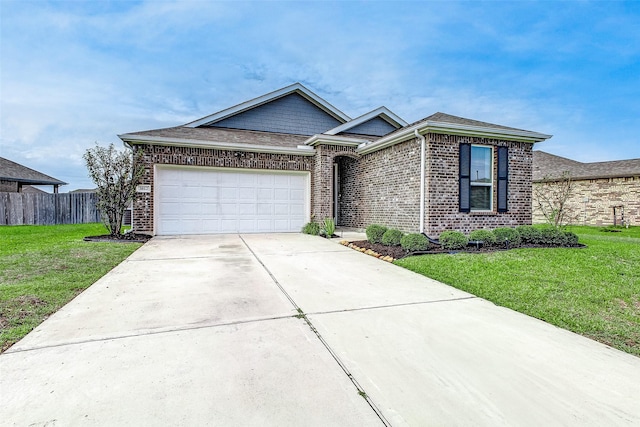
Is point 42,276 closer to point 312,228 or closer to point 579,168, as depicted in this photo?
point 312,228

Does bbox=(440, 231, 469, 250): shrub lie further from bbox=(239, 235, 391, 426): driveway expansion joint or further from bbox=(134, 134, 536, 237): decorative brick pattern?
bbox=(239, 235, 391, 426): driveway expansion joint

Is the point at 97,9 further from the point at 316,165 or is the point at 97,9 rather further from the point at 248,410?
the point at 248,410

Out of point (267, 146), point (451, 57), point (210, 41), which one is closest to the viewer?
point (267, 146)

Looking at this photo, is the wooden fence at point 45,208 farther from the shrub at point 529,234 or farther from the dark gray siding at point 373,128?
the shrub at point 529,234

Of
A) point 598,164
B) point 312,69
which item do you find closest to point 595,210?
point 598,164

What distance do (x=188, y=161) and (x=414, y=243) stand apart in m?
7.58

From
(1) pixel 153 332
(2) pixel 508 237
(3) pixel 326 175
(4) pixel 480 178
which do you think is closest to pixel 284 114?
(3) pixel 326 175

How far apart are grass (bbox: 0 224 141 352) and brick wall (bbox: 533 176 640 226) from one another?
60.1 ft

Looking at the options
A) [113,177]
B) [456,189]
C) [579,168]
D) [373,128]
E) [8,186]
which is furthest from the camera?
[579,168]

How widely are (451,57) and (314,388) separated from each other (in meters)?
17.9

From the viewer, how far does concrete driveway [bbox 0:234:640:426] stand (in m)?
1.81

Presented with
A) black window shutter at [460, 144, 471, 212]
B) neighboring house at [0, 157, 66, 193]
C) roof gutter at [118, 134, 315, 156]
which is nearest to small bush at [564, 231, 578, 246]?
black window shutter at [460, 144, 471, 212]

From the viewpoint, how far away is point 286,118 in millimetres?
14438

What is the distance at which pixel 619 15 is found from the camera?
10.7m
